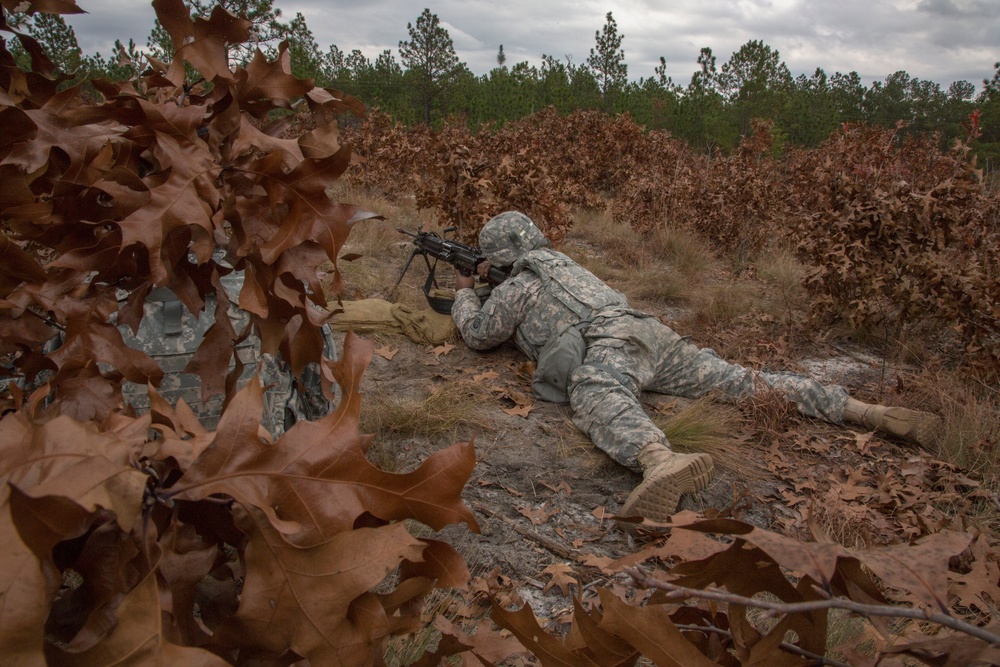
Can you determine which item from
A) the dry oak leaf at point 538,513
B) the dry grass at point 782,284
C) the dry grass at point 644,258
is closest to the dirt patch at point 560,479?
the dry oak leaf at point 538,513

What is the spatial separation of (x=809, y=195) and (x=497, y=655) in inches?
270

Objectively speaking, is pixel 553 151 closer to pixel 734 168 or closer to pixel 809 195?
pixel 734 168

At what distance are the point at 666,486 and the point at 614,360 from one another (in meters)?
1.16

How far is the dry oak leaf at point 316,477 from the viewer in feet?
2.13

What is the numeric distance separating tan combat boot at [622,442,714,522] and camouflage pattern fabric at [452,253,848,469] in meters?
0.31

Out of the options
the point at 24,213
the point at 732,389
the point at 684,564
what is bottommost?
the point at 732,389

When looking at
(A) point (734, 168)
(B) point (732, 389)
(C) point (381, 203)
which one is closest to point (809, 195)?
(A) point (734, 168)

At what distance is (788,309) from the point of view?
5270 mm

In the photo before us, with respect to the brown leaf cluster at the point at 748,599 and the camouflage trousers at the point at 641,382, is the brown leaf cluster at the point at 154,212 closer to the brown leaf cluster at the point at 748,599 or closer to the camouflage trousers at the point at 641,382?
the brown leaf cluster at the point at 748,599

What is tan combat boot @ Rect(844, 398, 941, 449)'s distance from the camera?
3555 millimetres

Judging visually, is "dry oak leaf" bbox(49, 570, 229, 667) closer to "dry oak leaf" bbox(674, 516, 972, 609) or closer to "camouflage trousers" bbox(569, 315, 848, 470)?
"dry oak leaf" bbox(674, 516, 972, 609)

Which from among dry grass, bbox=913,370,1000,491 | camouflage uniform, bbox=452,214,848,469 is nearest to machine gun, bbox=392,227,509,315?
camouflage uniform, bbox=452,214,848,469

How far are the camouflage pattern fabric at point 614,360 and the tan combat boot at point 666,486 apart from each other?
12.3 inches

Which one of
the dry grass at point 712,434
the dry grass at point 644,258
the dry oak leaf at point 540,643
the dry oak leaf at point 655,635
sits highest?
the dry oak leaf at point 655,635
